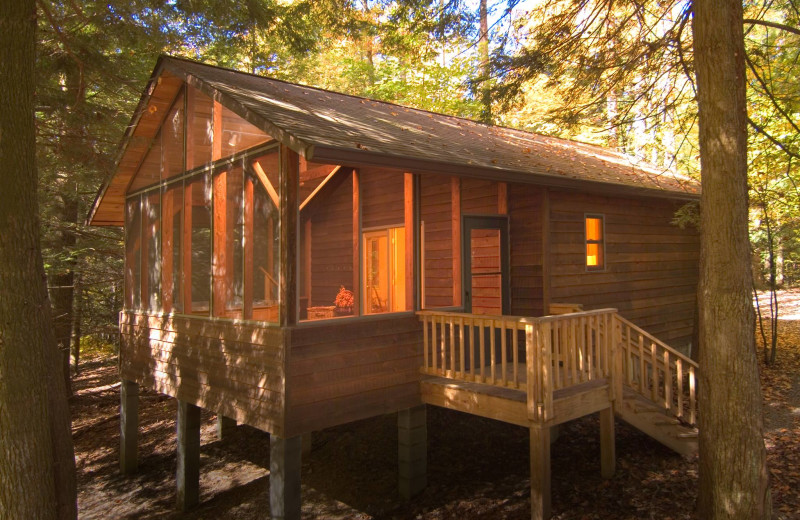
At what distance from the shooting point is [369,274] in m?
10.1

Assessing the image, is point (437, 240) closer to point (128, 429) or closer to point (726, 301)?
point (726, 301)

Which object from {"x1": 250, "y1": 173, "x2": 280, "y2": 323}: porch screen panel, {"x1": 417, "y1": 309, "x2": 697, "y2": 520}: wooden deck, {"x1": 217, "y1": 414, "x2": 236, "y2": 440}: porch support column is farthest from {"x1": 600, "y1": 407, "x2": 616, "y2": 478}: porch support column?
{"x1": 217, "y1": 414, "x2": 236, "y2": 440}: porch support column

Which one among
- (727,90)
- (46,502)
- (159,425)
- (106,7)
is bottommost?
(159,425)

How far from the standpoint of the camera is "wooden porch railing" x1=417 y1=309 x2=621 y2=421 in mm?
5660

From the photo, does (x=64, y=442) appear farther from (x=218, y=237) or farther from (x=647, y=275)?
(x=647, y=275)

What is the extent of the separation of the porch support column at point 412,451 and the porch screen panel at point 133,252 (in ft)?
17.3

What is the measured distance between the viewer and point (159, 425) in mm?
12383

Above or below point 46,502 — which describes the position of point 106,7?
above

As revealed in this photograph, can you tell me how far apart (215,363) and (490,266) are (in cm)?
442

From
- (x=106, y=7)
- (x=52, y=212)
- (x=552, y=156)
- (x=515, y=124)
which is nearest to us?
(x=106, y=7)

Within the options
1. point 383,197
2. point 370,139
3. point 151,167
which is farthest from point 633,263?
point 151,167

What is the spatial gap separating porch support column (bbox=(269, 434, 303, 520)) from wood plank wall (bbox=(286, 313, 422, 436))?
0.22 metres

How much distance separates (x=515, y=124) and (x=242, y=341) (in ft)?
70.3

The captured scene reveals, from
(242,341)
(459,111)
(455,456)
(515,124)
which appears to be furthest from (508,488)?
(515,124)
